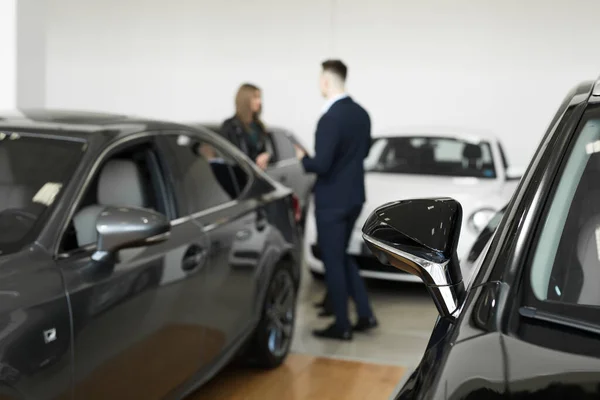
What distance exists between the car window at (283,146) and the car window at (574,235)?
709cm

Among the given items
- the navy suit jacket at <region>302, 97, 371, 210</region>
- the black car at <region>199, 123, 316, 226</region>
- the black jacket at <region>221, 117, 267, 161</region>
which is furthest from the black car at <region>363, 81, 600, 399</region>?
the black car at <region>199, 123, 316, 226</region>

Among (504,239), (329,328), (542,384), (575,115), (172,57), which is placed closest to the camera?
(542,384)

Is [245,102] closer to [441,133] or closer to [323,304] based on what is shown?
[323,304]

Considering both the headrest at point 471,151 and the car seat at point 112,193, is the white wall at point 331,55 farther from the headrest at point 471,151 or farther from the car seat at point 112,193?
the car seat at point 112,193

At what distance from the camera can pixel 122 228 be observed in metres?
2.83

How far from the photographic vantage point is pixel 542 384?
1.46 meters

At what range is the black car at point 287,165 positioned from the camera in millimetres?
8758

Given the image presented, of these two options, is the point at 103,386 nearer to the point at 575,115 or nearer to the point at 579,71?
the point at 575,115

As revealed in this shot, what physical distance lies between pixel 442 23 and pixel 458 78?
71 centimetres

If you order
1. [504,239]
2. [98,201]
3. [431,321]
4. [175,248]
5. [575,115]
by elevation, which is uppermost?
[575,115]

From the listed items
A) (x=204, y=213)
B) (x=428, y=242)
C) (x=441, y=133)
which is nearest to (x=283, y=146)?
(x=441, y=133)

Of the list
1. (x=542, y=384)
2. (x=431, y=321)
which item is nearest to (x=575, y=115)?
(x=542, y=384)

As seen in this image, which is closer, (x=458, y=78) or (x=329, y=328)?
(x=329, y=328)

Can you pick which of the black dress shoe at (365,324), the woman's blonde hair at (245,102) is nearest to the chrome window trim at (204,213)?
the black dress shoe at (365,324)
